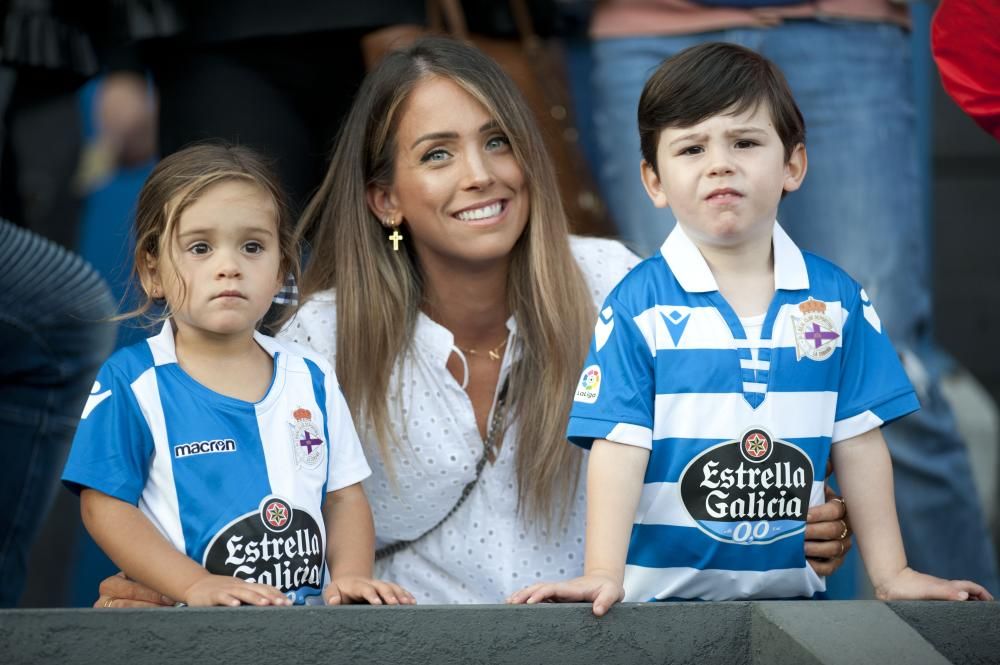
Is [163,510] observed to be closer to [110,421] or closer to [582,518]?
[110,421]

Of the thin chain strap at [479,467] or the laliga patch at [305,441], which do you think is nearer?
the laliga patch at [305,441]

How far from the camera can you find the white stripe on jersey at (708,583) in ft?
7.65

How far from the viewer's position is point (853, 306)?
Result: 7.89 feet

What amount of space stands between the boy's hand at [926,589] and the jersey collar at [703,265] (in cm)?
47

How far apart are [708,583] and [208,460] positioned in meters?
0.78

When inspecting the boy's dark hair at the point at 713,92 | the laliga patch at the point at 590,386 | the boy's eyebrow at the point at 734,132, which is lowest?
the laliga patch at the point at 590,386

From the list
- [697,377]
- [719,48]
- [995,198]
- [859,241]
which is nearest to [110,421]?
[697,377]

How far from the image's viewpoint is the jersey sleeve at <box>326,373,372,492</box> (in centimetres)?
246

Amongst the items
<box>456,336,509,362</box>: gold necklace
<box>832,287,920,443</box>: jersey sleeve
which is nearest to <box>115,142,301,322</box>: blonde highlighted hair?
<box>456,336,509,362</box>: gold necklace

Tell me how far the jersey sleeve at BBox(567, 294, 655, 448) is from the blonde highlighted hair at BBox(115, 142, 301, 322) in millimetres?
556

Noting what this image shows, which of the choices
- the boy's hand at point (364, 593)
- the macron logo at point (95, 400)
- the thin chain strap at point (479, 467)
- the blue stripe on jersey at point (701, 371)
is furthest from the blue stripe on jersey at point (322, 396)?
the blue stripe on jersey at point (701, 371)

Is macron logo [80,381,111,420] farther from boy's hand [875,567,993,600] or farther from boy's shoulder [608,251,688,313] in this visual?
boy's hand [875,567,993,600]

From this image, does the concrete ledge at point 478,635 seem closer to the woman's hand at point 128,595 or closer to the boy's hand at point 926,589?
the boy's hand at point 926,589

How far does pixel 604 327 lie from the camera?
7.76 feet
